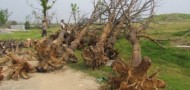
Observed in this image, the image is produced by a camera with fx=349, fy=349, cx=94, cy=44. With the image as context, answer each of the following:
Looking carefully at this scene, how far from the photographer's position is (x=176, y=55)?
12531 millimetres

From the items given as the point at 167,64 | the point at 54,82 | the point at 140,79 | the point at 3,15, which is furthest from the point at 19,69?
the point at 3,15

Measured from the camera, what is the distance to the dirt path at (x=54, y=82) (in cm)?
830

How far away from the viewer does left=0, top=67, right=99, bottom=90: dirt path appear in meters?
8.30

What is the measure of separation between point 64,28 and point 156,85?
7.91 m

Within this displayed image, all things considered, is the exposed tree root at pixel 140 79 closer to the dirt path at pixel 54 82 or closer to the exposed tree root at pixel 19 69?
the dirt path at pixel 54 82

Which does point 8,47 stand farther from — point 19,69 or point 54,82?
point 54,82

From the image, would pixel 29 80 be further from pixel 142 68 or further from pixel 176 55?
pixel 176 55

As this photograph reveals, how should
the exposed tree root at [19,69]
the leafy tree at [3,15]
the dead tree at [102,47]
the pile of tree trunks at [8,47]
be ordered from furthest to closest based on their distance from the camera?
the leafy tree at [3,15]
the pile of tree trunks at [8,47]
the dead tree at [102,47]
the exposed tree root at [19,69]

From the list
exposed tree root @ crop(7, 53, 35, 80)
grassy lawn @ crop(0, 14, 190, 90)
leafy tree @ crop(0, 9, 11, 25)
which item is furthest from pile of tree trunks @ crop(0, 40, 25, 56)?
leafy tree @ crop(0, 9, 11, 25)

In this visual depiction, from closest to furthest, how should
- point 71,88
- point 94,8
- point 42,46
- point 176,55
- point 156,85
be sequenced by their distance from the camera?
point 156,85 < point 71,88 < point 42,46 < point 176,55 < point 94,8

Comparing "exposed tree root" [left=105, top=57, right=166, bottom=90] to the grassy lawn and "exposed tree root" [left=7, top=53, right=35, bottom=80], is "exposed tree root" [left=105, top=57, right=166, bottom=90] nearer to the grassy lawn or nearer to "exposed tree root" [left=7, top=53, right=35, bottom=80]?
the grassy lawn

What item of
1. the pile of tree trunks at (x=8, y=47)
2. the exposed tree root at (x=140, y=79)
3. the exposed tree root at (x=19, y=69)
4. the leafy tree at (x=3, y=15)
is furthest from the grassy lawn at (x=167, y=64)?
the leafy tree at (x=3, y=15)

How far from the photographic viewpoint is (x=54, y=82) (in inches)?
347

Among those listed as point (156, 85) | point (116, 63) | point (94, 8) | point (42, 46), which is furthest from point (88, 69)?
point (94, 8)
